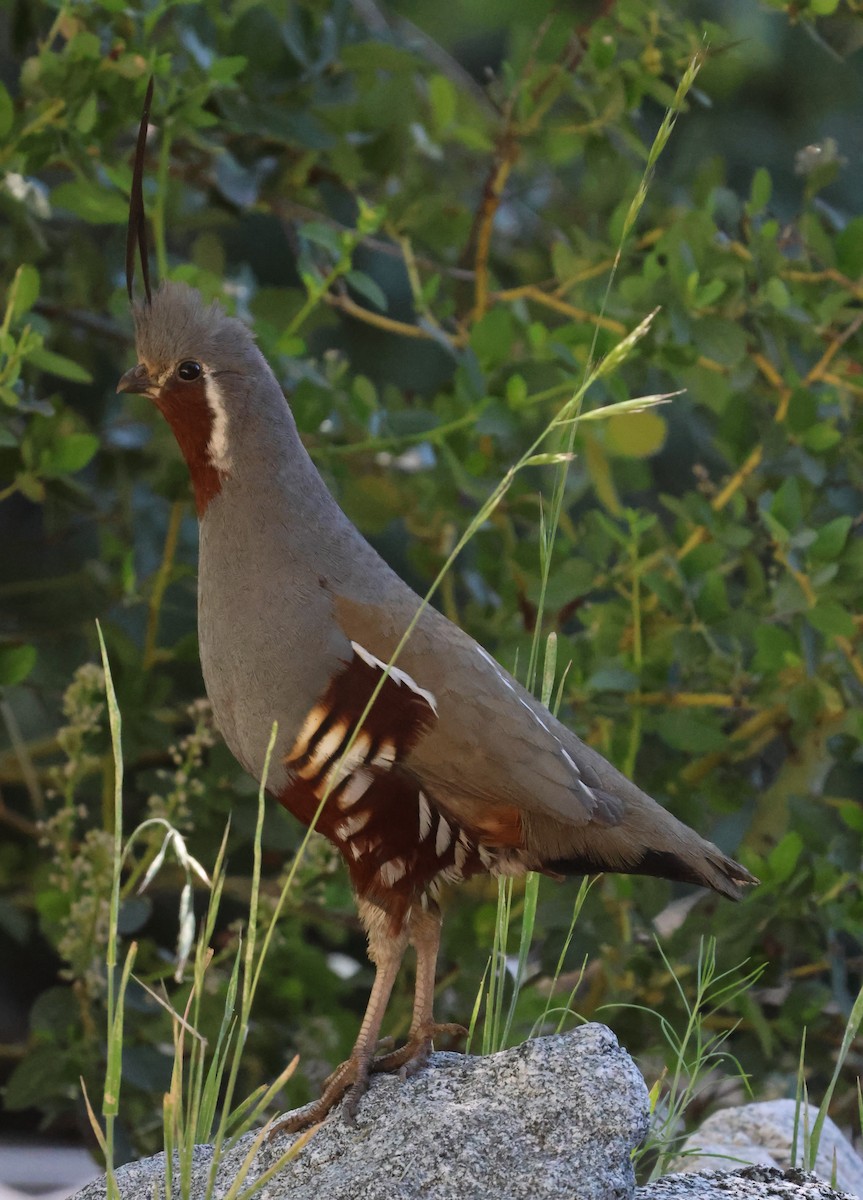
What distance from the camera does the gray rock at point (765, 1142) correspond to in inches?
76.4

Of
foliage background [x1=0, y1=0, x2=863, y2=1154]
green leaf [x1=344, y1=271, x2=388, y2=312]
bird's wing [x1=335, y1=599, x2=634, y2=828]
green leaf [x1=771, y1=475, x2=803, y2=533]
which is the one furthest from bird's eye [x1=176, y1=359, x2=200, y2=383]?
green leaf [x1=771, y1=475, x2=803, y2=533]

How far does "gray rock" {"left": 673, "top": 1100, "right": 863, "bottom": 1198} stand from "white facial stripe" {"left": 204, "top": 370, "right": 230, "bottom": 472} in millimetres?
979

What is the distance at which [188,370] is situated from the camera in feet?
5.77

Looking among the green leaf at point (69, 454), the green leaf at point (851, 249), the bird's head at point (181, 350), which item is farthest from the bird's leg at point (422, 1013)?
the green leaf at point (851, 249)

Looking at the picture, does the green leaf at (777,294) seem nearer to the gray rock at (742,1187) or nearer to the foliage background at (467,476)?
the foliage background at (467,476)

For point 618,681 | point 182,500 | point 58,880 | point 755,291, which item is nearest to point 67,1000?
point 58,880

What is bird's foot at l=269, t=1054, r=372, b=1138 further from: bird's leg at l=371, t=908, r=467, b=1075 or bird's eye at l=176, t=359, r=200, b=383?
bird's eye at l=176, t=359, r=200, b=383

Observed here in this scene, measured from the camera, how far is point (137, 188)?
1.74 meters

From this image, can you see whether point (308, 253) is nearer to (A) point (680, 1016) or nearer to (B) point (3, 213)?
(B) point (3, 213)

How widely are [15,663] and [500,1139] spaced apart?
1138 mm

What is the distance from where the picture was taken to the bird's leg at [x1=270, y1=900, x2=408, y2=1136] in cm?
170

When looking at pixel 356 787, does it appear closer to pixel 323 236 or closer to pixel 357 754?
pixel 357 754

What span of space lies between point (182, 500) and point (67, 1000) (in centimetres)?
81

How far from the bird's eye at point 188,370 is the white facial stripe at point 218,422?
11mm
